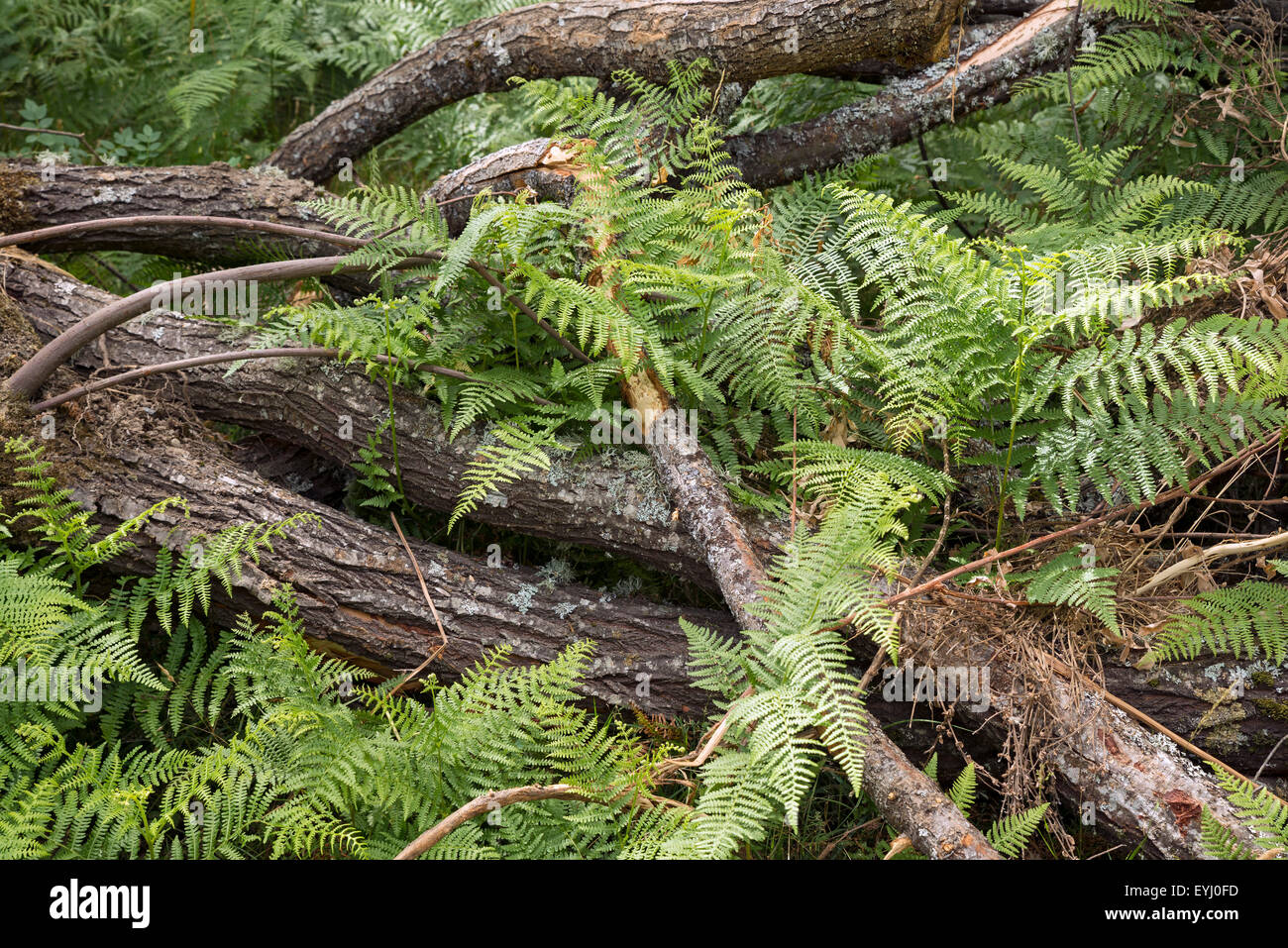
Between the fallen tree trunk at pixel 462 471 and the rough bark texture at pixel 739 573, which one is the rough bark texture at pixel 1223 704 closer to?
the fallen tree trunk at pixel 462 471

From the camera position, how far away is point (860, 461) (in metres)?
3.57

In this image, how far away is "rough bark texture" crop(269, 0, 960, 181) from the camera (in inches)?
172

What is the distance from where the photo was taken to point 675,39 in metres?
4.45

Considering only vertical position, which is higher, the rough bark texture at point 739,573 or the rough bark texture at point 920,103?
the rough bark texture at point 920,103

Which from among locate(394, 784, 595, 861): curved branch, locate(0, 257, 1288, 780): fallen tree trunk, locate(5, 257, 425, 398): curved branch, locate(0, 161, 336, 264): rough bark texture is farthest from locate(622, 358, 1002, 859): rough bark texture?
locate(0, 161, 336, 264): rough bark texture

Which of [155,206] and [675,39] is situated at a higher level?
[675,39]

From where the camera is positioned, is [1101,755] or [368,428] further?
[368,428]

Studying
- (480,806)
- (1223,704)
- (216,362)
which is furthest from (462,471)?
(1223,704)

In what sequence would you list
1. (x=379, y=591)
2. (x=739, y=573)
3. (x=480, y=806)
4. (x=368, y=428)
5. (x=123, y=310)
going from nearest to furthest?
1. (x=480, y=806)
2. (x=739, y=573)
3. (x=379, y=591)
4. (x=123, y=310)
5. (x=368, y=428)

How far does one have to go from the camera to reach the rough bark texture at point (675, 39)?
4.37 meters

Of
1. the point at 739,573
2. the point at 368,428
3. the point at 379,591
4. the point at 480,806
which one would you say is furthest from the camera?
the point at 368,428

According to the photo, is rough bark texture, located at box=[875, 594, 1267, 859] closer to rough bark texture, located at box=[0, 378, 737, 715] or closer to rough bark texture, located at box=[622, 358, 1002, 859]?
rough bark texture, located at box=[622, 358, 1002, 859]

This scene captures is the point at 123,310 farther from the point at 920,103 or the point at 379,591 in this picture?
the point at 920,103

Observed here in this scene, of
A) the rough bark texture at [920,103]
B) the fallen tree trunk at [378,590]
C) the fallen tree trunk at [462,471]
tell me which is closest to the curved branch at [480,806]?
the fallen tree trunk at [378,590]
